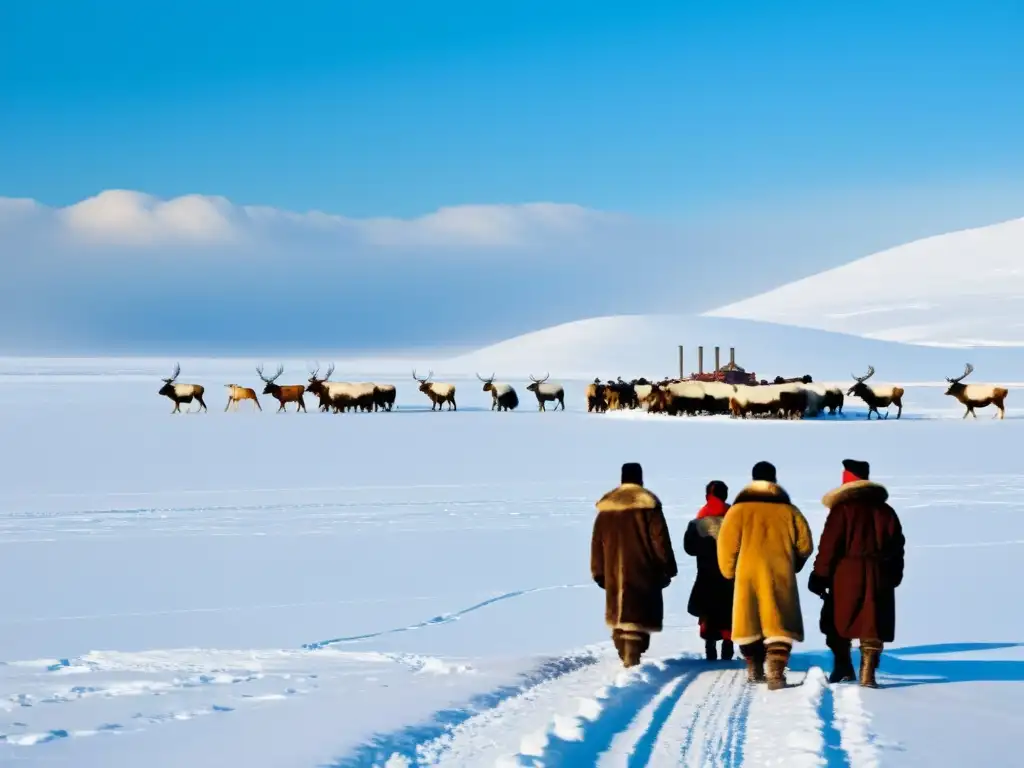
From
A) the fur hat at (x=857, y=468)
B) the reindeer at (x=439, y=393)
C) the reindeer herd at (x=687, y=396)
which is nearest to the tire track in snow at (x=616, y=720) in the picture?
the fur hat at (x=857, y=468)

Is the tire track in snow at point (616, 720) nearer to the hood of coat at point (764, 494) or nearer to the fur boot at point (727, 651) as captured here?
the fur boot at point (727, 651)

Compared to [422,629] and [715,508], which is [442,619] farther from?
[715,508]

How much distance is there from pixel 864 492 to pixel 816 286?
14888 centimetres

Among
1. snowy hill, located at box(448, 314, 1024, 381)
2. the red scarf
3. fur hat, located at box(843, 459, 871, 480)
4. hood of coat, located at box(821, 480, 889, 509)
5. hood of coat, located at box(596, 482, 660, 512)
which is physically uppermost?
snowy hill, located at box(448, 314, 1024, 381)

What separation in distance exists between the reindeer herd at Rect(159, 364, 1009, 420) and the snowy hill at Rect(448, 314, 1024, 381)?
37848mm

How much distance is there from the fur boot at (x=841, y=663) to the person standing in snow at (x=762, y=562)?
0.17 m

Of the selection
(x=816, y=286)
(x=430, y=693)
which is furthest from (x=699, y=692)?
(x=816, y=286)

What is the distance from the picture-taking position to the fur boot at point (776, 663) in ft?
21.1

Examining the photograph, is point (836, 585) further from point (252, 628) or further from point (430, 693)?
point (252, 628)

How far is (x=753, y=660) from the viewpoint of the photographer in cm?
671

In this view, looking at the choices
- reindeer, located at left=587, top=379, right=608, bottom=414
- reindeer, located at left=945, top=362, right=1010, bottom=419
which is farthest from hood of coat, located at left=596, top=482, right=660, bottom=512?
reindeer, located at left=587, top=379, right=608, bottom=414

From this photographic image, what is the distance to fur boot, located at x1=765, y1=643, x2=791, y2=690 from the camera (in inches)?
253

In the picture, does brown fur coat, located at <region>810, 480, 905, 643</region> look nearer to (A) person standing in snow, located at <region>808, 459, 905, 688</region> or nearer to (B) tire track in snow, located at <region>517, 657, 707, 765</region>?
(A) person standing in snow, located at <region>808, 459, 905, 688</region>

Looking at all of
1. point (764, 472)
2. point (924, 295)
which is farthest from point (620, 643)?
point (924, 295)
